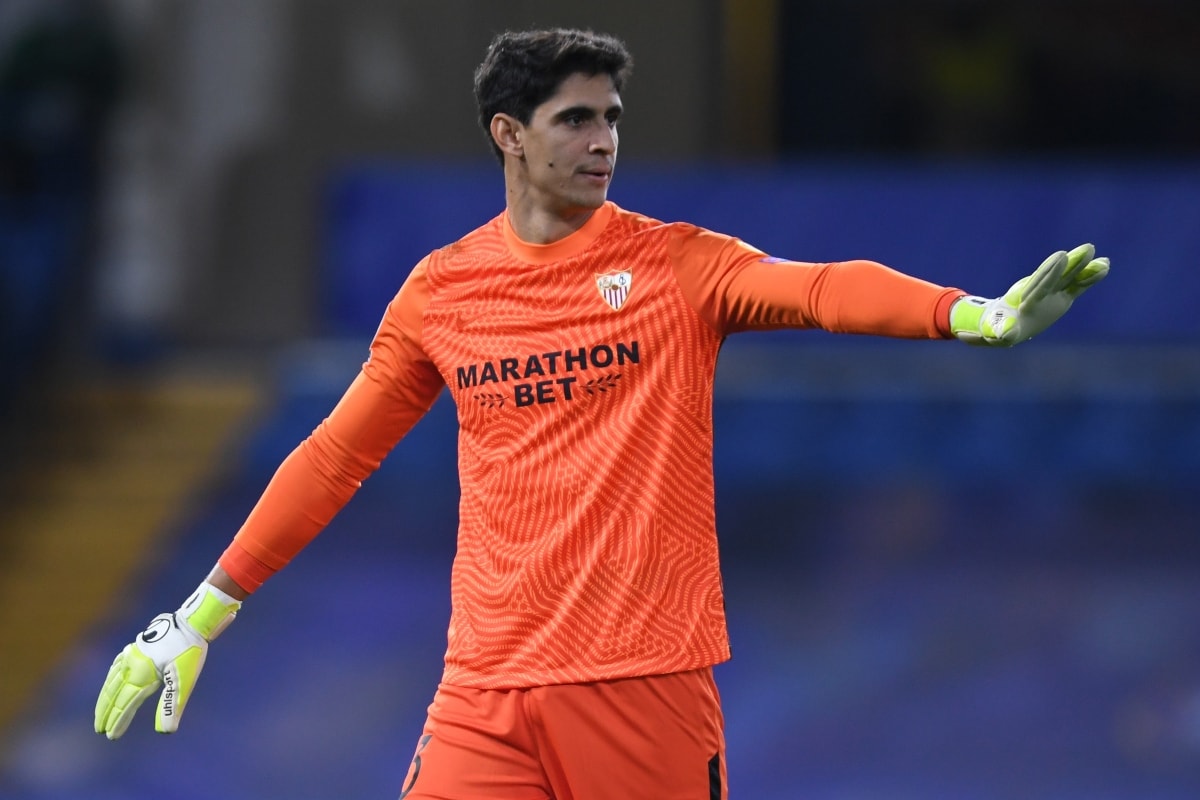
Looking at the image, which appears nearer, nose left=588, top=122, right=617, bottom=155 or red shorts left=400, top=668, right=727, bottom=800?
red shorts left=400, top=668, right=727, bottom=800

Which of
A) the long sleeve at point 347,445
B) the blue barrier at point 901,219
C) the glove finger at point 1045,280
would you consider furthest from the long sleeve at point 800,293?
the blue barrier at point 901,219

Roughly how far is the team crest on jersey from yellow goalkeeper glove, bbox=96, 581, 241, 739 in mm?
1014

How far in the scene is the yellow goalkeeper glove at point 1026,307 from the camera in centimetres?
308

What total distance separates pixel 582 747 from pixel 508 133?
3.87 ft

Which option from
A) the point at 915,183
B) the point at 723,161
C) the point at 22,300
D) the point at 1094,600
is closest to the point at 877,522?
the point at 1094,600

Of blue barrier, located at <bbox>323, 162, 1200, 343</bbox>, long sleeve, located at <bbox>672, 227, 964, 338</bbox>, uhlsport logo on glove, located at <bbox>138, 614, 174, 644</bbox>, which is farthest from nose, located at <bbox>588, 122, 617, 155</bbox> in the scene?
blue barrier, located at <bbox>323, 162, 1200, 343</bbox>

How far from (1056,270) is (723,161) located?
25.7 ft

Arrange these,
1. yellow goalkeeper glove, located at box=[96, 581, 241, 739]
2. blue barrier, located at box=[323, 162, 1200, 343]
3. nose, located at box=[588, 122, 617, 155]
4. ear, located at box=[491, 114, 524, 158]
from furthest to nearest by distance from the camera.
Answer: blue barrier, located at box=[323, 162, 1200, 343] → yellow goalkeeper glove, located at box=[96, 581, 241, 739] → ear, located at box=[491, 114, 524, 158] → nose, located at box=[588, 122, 617, 155]

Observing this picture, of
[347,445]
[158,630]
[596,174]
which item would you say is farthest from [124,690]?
[596,174]

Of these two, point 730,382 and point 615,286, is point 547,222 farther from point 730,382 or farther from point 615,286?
point 730,382

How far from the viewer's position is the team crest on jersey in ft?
11.5

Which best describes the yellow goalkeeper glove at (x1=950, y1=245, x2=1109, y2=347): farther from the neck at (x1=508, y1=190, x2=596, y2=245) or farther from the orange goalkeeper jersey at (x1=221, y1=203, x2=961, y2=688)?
the neck at (x1=508, y1=190, x2=596, y2=245)

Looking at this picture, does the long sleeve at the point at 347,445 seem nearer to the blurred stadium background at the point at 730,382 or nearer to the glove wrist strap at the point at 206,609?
the glove wrist strap at the point at 206,609

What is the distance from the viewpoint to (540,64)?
3.59m
